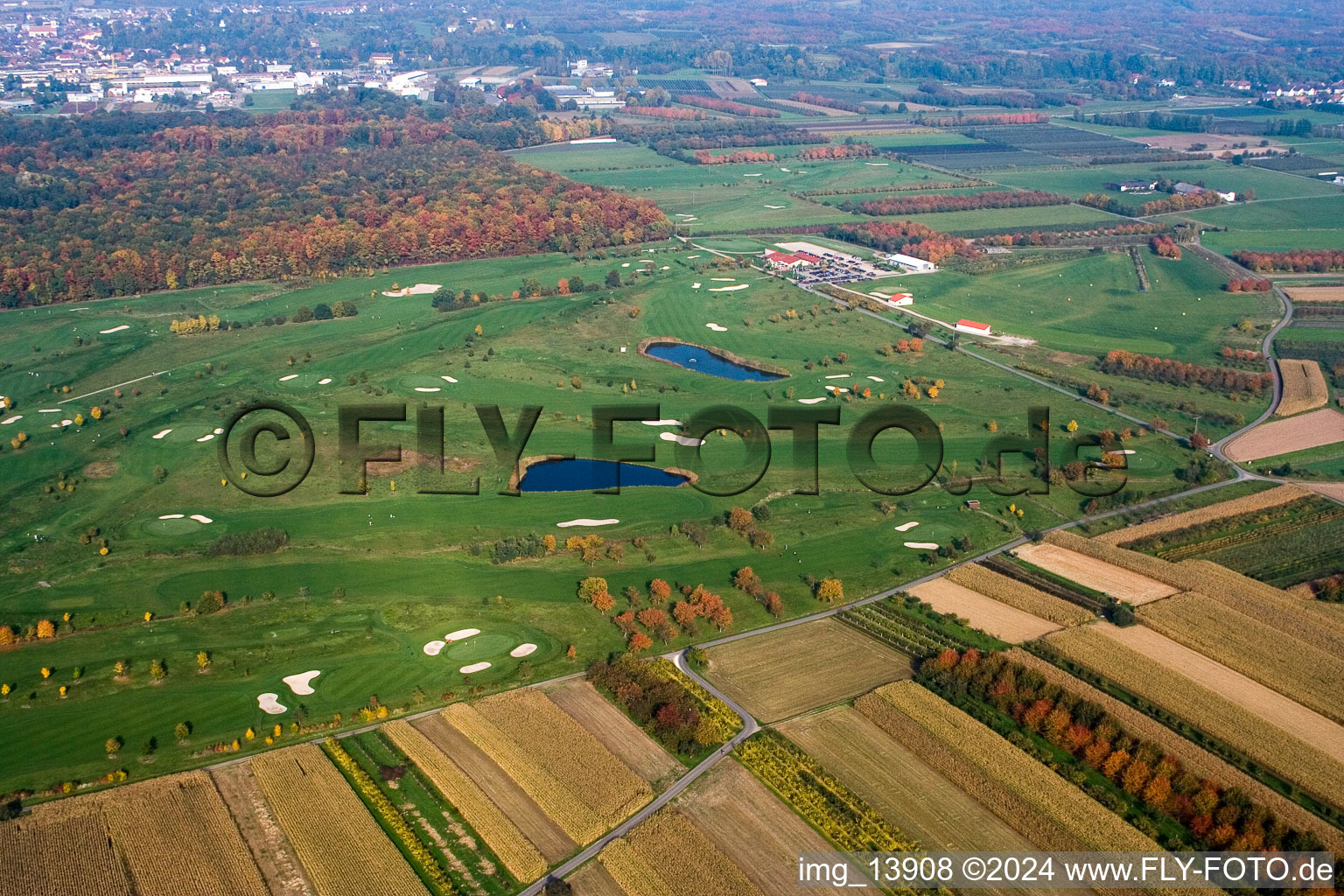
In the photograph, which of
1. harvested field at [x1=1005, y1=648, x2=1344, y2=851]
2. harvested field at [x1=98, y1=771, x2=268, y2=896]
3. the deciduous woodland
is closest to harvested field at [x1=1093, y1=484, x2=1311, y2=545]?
harvested field at [x1=1005, y1=648, x2=1344, y2=851]

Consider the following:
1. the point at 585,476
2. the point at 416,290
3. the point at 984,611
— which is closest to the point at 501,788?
the point at 984,611

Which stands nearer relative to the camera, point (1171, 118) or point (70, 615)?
point (70, 615)

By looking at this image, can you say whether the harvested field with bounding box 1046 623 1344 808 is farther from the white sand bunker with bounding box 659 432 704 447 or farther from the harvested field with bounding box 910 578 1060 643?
the white sand bunker with bounding box 659 432 704 447

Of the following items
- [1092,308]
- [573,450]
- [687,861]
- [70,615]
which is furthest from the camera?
[1092,308]

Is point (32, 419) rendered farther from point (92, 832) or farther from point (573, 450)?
point (92, 832)

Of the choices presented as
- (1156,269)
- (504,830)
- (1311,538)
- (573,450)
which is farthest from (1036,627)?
(1156,269)

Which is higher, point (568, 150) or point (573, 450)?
point (568, 150)
